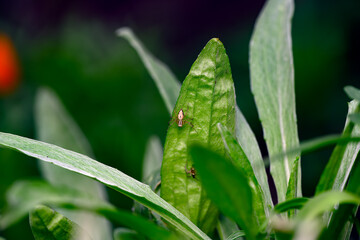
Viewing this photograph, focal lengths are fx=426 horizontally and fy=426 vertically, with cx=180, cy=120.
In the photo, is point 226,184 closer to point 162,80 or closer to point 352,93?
point 352,93

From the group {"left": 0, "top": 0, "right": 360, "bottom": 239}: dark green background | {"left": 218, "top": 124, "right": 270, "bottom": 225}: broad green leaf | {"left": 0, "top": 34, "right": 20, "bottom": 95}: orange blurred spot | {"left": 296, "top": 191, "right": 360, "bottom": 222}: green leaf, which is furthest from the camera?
{"left": 0, "top": 34, "right": 20, "bottom": 95}: orange blurred spot

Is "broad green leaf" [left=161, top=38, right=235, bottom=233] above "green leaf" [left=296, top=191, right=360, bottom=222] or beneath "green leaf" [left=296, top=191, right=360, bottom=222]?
above

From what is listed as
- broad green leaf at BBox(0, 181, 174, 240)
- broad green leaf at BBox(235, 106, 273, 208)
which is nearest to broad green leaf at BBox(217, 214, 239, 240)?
broad green leaf at BBox(235, 106, 273, 208)

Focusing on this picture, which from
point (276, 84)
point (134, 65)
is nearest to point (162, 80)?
point (276, 84)

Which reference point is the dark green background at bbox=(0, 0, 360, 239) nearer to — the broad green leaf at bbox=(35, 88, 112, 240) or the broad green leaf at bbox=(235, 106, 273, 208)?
the broad green leaf at bbox=(35, 88, 112, 240)

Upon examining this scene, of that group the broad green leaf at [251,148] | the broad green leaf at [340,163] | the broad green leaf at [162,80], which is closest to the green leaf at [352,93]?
the broad green leaf at [340,163]

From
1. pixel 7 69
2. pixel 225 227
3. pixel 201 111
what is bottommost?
pixel 225 227
